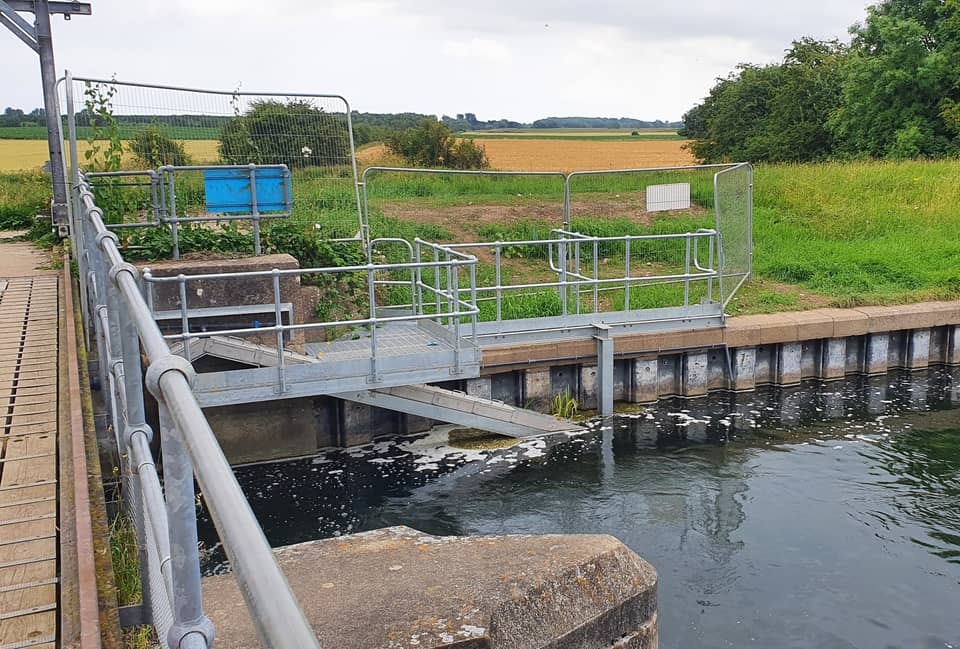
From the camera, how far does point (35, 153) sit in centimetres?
3131

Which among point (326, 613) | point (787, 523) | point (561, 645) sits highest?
point (326, 613)

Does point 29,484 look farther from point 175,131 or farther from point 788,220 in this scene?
point 788,220

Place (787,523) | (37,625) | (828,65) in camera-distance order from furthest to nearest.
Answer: (828,65) → (787,523) → (37,625)

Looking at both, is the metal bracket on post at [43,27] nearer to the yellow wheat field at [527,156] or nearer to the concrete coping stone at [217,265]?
the yellow wheat field at [527,156]

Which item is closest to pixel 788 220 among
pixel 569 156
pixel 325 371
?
pixel 325 371

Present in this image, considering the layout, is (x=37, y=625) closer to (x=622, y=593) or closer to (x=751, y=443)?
(x=622, y=593)

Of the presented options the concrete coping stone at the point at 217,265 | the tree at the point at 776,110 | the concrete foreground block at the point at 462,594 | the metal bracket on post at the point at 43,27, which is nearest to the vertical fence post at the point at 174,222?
the concrete coping stone at the point at 217,265

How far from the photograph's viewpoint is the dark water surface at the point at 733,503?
7309 millimetres

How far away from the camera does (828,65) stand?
4375 cm

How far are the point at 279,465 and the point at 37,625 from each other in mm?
7598

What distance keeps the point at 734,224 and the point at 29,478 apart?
10626 millimetres

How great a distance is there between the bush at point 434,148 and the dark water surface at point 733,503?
54.5 ft

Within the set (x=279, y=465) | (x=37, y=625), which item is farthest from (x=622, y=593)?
(x=279, y=465)

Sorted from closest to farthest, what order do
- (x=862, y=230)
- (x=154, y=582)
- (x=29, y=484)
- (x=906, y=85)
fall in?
(x=154, y=582), (x=29, y=484), (x=862, y=230), (x=906, y=85)
